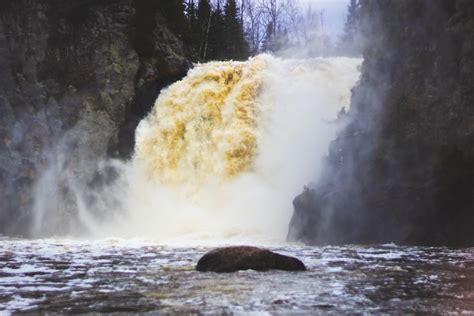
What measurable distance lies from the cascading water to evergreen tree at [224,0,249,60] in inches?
789

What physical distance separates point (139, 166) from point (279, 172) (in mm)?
6937

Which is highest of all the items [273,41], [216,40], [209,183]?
[273,41]

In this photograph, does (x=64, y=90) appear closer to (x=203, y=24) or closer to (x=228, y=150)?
(x=228, y=150)

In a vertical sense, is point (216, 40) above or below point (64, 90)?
above

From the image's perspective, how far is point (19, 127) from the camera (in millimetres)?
26234

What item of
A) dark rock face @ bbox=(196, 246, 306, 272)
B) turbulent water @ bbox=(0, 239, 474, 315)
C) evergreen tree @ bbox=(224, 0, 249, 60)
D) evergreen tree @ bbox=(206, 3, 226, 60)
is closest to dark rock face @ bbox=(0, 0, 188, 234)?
turbulent water @ bbox=(0, 239, 474, 315)

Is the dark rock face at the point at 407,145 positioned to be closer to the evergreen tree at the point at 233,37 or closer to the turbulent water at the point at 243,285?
the turbulent water at the point at 243,285

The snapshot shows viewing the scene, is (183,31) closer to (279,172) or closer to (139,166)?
(139,166)

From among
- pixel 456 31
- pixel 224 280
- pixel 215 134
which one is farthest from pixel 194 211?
pixel 224 280

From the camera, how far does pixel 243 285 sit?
8938 mm

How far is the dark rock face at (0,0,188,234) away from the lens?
1021 inches

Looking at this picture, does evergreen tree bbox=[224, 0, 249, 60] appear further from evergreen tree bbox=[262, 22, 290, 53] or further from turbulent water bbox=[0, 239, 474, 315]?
turbulent water bbox=[0, 239, 474, 315]

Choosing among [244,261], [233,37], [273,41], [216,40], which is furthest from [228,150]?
[273,41]

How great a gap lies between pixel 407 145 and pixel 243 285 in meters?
9.92
